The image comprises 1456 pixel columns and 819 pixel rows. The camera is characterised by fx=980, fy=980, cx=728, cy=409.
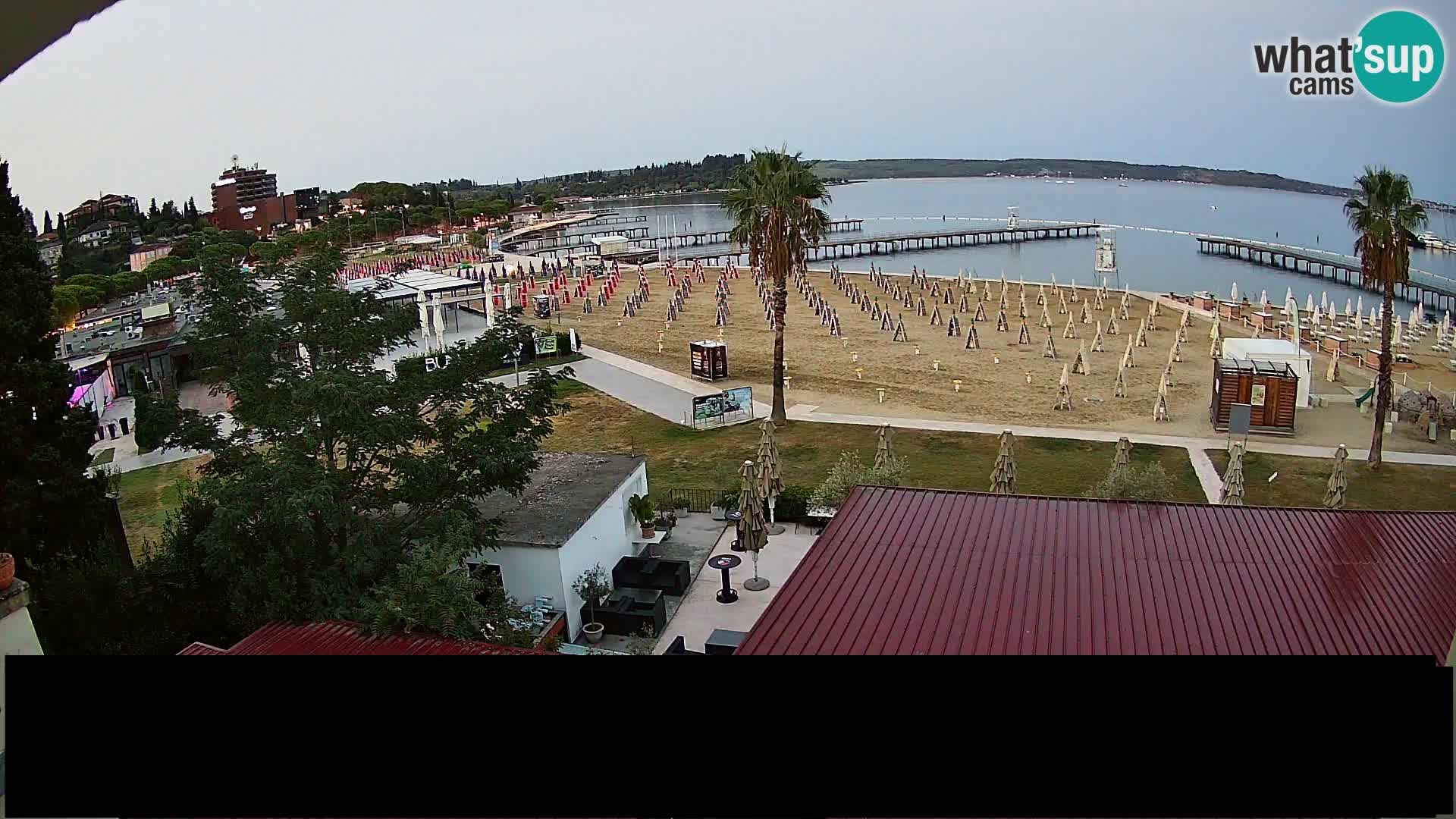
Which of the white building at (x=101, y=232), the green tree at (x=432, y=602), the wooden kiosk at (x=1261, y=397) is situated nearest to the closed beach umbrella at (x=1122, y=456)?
the green tree at (x=432, y=602)

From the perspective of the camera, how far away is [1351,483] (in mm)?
13758

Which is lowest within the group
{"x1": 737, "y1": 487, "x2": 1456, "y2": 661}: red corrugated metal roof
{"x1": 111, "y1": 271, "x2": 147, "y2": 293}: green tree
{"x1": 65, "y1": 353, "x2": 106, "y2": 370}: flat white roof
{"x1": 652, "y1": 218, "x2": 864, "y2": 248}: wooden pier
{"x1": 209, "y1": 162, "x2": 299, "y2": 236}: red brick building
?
{"x1": 737, "y1": 487, "x2": 1456, "y2": 661}: red corrugated metal roof

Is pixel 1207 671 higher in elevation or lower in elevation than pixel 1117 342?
higher

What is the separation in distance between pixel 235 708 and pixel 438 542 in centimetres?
743

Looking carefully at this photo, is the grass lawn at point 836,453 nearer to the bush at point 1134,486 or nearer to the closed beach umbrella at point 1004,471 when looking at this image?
the bush at point 1134,486

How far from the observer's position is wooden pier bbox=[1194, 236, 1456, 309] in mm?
35500

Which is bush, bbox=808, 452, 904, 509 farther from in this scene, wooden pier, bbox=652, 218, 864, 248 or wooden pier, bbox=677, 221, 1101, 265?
wooden pier, bbox=652, 218, 864, 248

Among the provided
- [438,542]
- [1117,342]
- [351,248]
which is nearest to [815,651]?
[438,542]

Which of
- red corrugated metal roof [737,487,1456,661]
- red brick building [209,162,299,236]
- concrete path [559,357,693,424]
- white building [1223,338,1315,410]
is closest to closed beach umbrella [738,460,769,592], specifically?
red corrugated metal roof [737,487,1456,661]

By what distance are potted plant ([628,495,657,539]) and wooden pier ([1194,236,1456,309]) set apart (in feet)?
68.6

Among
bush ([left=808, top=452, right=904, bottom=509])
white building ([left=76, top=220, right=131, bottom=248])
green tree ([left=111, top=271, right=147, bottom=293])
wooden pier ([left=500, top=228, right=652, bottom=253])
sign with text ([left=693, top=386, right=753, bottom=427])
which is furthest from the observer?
wooden pier ([left=500, top=228, right=652, bottom=253])

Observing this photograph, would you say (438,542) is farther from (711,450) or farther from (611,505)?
(711,450)

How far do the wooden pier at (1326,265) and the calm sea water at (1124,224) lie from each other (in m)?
0.85

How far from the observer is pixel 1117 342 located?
2547 centimetres
